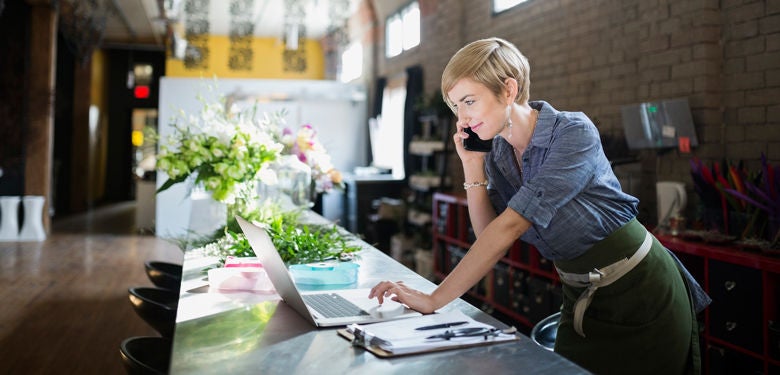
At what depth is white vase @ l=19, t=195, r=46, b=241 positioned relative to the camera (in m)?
9.84

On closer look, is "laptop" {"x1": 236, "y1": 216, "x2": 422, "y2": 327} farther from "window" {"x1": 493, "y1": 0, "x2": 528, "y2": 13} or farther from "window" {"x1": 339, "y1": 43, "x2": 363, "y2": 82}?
"window" {"x1": 339, "y1": 43, "x2": 363, "y2": 82}

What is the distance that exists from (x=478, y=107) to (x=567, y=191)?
12.2 inches

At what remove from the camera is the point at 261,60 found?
542 inches

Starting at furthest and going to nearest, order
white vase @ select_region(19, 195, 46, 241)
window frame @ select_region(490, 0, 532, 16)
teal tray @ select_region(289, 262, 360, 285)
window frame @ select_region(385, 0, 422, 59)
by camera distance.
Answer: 1. white vase @ select_region(19, 195, 46, 241)
2. window frame @ select_region(385, 0, 422, 59)
3. window frame @ select_region(490, 0, 532, 16)
4. teal tray @ select_region(289, 262, 360, 285)

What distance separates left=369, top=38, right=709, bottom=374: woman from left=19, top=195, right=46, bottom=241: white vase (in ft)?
31.5

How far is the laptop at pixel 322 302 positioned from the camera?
5.46 ft

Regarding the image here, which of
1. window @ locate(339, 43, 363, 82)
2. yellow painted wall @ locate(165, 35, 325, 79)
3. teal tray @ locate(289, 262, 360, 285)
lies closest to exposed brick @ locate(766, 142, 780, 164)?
teal tray @ locate(289, 262, 360, 285)

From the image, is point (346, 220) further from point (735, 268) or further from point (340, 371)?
point (340, 371)

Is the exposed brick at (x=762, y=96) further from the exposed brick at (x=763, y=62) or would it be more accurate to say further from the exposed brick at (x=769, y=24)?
the exposed brick at (x=769, y=24)

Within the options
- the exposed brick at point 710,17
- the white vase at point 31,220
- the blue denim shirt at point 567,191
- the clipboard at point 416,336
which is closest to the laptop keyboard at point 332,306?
the clipboard at point 416,336

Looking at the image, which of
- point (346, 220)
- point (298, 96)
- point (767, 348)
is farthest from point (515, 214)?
point (298, 96)

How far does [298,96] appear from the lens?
11422mm

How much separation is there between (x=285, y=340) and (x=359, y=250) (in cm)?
118

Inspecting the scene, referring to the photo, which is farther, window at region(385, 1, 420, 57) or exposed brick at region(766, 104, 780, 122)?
window at region(385, 1, 420, 57)
